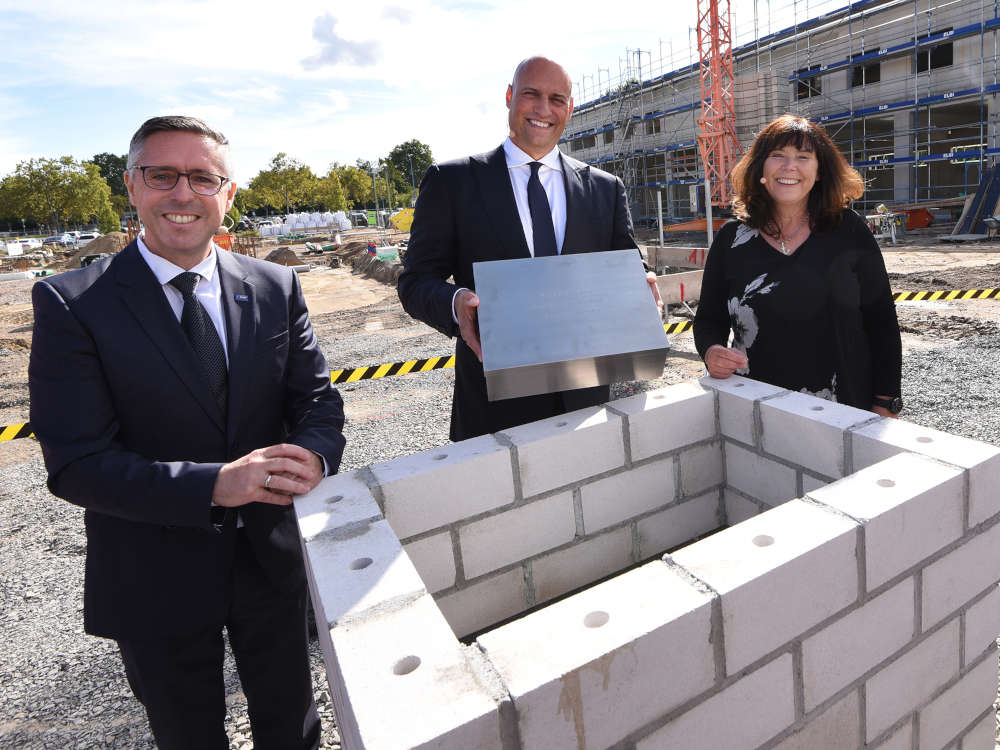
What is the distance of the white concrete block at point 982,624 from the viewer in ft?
6.76

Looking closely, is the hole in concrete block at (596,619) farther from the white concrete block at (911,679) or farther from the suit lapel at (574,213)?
the suit lapel at (574,213)

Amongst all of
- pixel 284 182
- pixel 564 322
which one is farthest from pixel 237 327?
pixel 284 182

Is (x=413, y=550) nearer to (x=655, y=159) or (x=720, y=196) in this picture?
(x=720, y=196)

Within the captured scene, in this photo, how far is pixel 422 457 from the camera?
7.13 feet

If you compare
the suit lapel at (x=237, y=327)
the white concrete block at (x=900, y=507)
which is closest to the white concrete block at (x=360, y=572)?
the suit lapel at (x=237, y=327)

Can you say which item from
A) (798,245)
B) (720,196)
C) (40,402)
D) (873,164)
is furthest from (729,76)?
(40,402)

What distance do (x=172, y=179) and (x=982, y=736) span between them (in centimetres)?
Answer: 318

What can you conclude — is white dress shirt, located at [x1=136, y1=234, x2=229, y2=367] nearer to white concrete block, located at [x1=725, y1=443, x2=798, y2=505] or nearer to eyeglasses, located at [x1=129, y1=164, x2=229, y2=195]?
eyeglasses, located at [x1=129, y1=164, x2=229, y2=195]

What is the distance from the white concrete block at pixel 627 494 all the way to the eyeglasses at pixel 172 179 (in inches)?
62.8

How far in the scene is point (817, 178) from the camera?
288 cm

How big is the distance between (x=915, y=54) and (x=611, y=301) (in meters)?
29.9

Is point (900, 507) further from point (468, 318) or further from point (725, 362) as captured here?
point (468, 318)

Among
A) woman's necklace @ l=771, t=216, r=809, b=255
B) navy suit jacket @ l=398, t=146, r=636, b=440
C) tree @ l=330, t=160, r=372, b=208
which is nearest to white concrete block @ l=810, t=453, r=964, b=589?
navy suit jacket @ l=398, t=146, r=636, b=440

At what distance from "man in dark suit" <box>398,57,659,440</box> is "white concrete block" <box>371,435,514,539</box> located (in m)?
0.47
